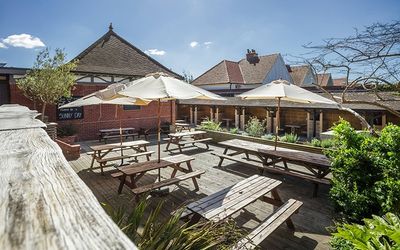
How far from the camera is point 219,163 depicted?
7543mm

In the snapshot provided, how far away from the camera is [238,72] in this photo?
2966 cm

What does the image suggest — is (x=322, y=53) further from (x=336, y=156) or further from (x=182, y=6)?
(x=182, y=6)

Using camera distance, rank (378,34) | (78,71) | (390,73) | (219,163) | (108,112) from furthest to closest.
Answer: (108,112), (78,71), (219,163), (390,73), (378,34)

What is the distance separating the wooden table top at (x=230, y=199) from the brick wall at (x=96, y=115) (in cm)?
798

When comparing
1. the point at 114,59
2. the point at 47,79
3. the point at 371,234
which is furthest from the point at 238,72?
the point at 371,234

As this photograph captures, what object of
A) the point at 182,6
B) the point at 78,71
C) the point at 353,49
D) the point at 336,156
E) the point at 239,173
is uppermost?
the point at 182,6

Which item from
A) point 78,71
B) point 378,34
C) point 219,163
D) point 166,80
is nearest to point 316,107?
point 219,163

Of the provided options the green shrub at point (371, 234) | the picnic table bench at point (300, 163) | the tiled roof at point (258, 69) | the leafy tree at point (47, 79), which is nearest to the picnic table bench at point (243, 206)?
the green shrub at point (371, 234)

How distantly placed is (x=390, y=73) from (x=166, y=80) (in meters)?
4.41

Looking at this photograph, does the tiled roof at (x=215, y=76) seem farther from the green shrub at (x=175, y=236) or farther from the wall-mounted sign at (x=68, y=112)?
the green shrub at (x=175, y=236)

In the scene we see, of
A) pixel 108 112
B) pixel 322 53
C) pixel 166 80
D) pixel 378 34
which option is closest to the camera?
pixel 378 34

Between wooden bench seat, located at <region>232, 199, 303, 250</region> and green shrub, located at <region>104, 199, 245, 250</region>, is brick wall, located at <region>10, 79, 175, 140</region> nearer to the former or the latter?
wooden bench seat, located at <region>232, 199, 303, 250</region>

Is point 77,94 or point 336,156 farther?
point 77,94

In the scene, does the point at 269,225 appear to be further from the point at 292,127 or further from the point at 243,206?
the point at 292,127
